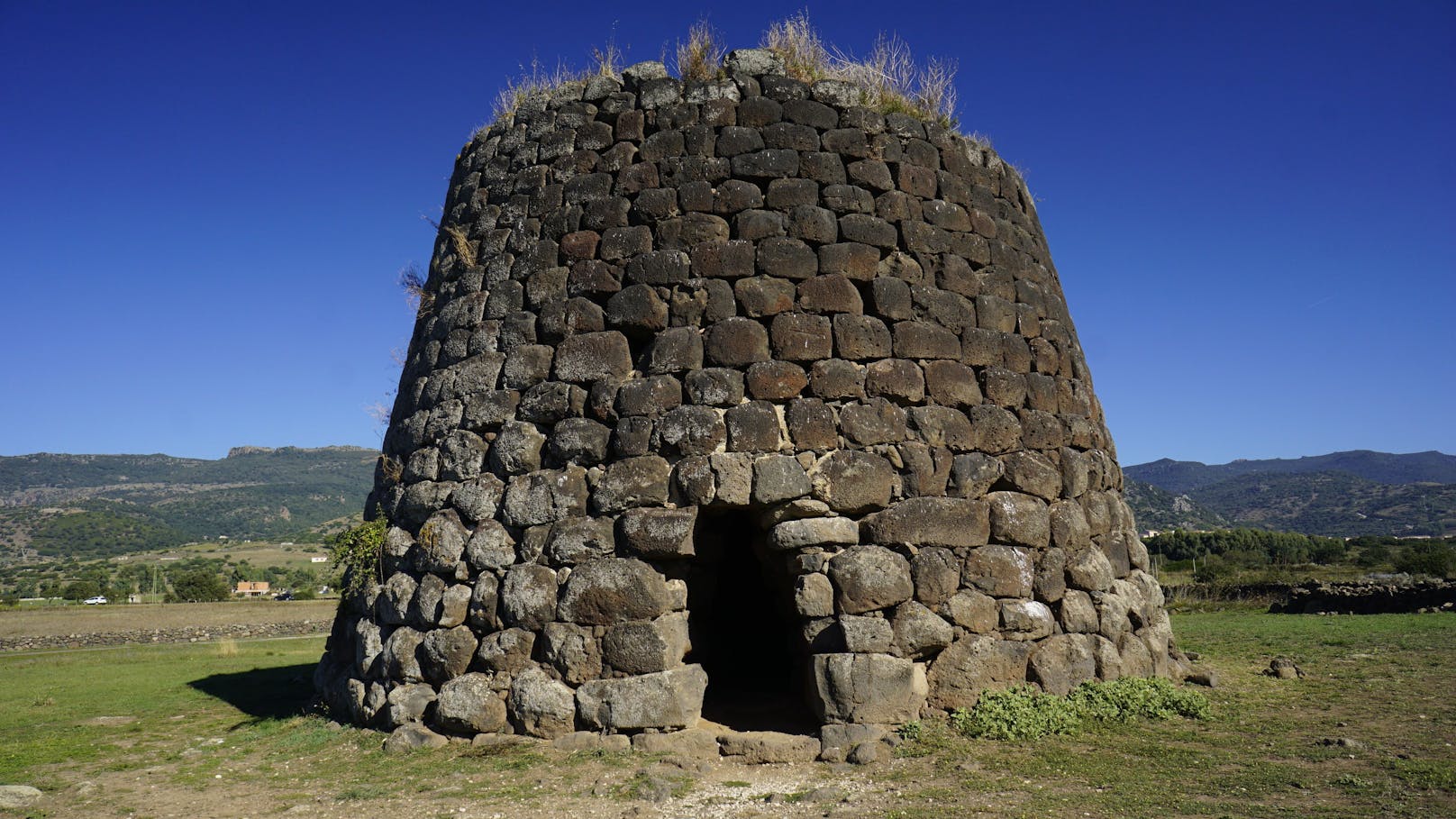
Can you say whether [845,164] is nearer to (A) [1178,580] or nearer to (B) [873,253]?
(B) [873,253]

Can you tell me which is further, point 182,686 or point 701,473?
point 182,686

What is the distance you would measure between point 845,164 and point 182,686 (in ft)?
34.1

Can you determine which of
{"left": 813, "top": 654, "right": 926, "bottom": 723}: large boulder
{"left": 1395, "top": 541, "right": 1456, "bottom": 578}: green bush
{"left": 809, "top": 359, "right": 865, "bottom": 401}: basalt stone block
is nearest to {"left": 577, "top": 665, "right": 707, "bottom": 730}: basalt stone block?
{"left": 813, "top": 654, "right": 926, "bottom": 723}: large boulder

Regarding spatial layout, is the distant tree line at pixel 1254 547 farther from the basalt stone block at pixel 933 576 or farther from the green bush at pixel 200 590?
the green bush at pixel 200 590

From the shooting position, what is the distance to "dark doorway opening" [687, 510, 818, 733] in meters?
7.59

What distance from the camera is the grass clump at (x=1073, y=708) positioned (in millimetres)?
6707

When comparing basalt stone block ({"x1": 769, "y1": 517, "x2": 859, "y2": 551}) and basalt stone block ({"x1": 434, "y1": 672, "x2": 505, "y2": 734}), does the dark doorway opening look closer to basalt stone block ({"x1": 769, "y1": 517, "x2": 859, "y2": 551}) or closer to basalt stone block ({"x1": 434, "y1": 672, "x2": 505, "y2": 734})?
basalt stone block ({"x1": 769, "y1": 517, "x2": 859, "y2": 551})

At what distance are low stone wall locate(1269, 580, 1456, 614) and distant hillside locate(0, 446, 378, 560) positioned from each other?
87.0m

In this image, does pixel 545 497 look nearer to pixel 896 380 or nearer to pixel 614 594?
pixel 614 594

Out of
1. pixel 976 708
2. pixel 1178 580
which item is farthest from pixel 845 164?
pixel 1178 580

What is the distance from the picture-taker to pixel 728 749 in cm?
668

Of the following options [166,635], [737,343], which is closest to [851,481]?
[737,343]

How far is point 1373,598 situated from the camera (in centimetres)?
1852

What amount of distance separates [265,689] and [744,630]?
19.0ft
